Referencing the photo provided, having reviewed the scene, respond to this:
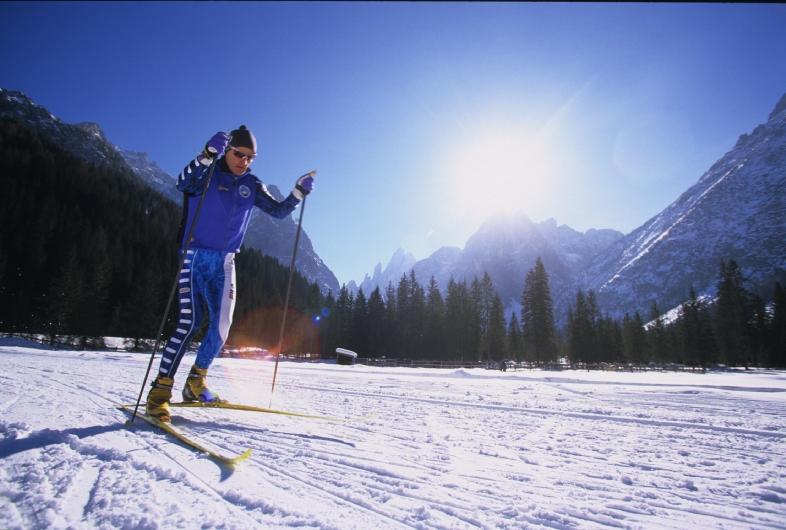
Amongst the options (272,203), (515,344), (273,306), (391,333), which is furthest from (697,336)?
(273,306)

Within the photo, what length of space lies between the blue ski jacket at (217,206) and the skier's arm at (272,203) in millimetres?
142

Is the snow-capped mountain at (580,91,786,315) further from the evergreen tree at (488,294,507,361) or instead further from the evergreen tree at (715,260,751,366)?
the evergreen tree at (488,294,507,361)

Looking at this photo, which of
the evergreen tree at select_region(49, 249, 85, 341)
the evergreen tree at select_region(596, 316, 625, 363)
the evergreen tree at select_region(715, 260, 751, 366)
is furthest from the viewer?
the evergreen tree at select_region(596, 316, 625, 363)

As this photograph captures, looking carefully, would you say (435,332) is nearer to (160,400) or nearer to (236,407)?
(236,407)

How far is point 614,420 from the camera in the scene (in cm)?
400

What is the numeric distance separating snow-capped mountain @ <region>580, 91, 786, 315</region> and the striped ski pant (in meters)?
165

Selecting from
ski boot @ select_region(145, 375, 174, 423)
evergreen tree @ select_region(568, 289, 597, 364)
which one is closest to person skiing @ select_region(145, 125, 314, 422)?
ski boot @ select_region(145, 375, 174, 423)

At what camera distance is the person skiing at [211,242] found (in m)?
3.58

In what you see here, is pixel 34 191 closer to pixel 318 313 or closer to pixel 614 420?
pixel 318 313

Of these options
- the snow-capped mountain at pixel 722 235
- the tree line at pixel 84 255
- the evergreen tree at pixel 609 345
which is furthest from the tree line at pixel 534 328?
the snow-capped mountain at pixel 722 235

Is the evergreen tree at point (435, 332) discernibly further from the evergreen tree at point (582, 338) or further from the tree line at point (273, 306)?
the evergreen tree at point (582, 338)

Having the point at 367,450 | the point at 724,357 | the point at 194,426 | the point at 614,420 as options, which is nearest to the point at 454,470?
the point at 367,450

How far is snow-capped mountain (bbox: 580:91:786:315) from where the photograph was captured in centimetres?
13238

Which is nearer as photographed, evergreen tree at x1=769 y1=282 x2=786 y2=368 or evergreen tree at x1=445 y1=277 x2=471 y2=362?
evergreen tree at x1=769 y1=282 x2=786 y2=368
